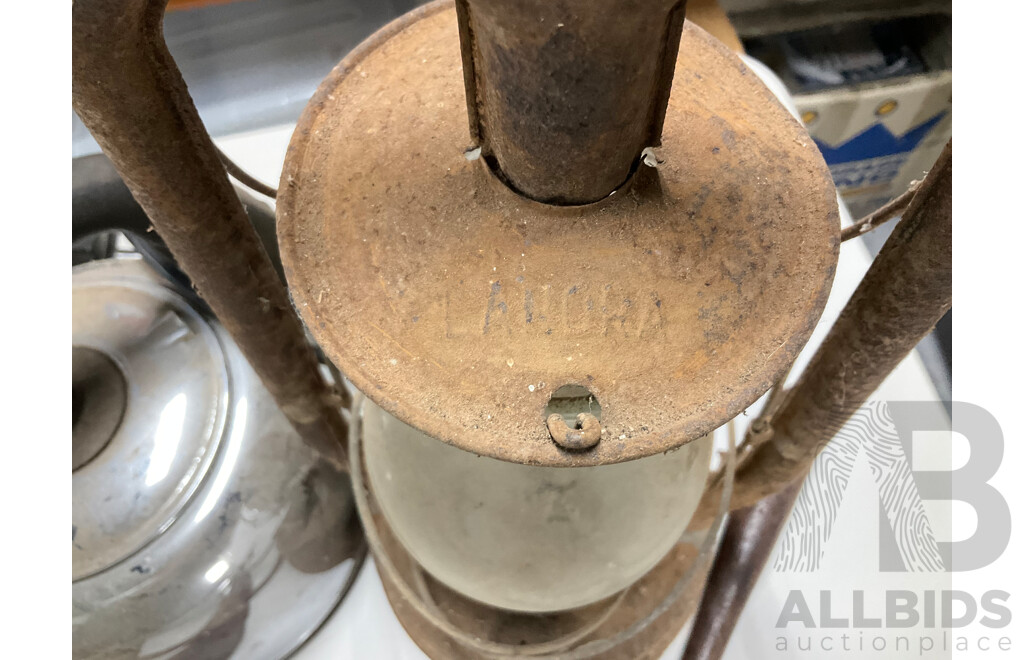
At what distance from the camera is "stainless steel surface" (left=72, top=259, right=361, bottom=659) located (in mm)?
894

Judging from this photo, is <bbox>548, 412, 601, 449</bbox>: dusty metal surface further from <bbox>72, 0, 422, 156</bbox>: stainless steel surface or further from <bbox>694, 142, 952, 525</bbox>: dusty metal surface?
<bbox>72, 0, 422, 156</bbox>: stainless steel surface

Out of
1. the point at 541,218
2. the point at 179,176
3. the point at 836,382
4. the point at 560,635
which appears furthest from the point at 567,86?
the point at 560,635

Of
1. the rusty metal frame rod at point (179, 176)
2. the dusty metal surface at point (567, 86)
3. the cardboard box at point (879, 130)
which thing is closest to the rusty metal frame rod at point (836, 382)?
the dusty metal surface at point (567, 86)

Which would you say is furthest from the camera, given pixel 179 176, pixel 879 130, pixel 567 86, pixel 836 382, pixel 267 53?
pixel 879 130

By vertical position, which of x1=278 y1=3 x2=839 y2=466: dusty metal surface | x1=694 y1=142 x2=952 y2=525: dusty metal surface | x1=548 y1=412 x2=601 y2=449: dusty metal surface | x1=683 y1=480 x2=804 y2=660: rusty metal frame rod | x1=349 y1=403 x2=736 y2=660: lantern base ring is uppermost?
x1=278 y1=3 x2=839 y2=466: dusty metal surface

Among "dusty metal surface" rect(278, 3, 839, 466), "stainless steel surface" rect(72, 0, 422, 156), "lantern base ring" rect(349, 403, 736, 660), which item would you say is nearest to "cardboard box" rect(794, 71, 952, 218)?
"stainless steel surface" rect(72, 0, 422, 156)

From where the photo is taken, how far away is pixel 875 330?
0.65 metres

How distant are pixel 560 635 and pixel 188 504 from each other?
0.51 meters

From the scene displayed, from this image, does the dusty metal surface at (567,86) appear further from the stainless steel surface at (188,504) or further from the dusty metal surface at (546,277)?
the stainless steel surface at (188,504)

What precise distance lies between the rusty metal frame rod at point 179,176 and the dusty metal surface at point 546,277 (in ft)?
0.38

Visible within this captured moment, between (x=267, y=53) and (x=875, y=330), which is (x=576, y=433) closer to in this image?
(x=875, y=330)

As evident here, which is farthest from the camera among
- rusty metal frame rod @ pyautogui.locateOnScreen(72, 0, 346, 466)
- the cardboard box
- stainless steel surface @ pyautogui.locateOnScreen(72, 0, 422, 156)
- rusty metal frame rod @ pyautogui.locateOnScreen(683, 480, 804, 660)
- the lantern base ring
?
the cardboard box
